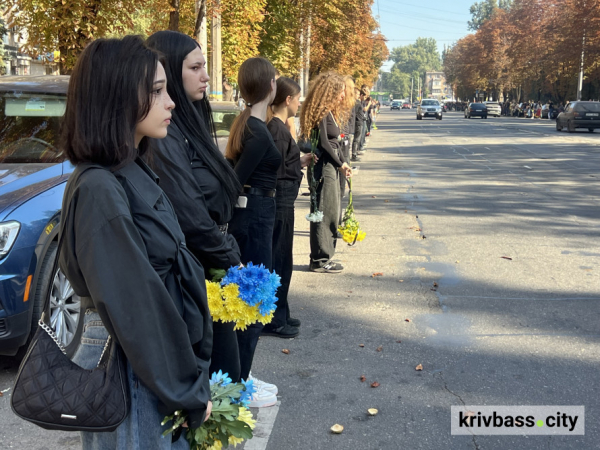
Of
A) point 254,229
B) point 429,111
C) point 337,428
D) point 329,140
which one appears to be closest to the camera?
point 337,428

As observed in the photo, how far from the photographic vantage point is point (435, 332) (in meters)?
5.37

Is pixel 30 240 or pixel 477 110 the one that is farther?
pixel 477 110

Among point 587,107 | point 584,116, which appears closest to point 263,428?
point 584,116

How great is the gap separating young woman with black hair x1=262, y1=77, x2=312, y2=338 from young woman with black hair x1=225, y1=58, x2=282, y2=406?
63 centimetres

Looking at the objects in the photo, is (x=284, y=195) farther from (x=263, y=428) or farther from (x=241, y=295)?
(x=241, y=295)

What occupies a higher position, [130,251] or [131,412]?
[130,251]

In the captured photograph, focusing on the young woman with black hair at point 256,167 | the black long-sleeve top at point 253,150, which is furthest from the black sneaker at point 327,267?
the black long-sleeve top at point 253,150

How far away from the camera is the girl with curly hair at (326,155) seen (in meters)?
6.72

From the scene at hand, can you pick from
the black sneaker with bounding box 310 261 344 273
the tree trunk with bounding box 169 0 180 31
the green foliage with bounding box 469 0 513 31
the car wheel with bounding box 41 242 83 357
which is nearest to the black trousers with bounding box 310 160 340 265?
the black sneaker with bounding box 310 261 344 273

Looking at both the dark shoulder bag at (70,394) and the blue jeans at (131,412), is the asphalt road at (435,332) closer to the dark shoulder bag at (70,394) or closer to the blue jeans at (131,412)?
the blue jeans at (131,412)

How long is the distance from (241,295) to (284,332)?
258 cm

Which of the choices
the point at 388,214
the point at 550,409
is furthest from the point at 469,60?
the point at 550,409

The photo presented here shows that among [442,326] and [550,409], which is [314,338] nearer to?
[442,326]

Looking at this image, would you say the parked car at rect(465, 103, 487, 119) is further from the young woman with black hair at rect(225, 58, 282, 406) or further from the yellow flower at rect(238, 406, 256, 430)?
the yellow flower at rect(238, 406, 256, 430)
